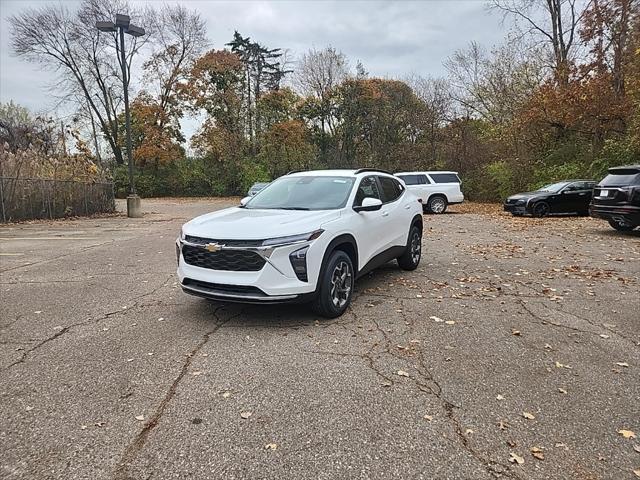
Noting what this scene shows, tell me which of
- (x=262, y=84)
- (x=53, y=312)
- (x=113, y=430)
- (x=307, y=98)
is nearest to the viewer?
(x=113, y=430)

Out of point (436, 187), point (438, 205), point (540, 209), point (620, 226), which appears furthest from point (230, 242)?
point (438, 205)

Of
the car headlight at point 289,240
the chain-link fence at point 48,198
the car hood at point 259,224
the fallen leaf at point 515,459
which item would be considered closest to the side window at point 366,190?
the car hood at point 259,224

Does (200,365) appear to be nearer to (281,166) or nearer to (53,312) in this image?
(53,312)

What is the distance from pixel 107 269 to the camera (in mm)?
7680

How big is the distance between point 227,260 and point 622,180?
10.1 meters

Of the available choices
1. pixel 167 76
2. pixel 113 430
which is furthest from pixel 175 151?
pixel 113 430

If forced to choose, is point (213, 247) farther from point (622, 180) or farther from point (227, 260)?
point (622, 180)

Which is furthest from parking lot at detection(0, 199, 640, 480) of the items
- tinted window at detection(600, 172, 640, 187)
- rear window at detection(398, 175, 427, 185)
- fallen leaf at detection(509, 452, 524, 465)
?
rear window at detection(398, 175, 427, 185)

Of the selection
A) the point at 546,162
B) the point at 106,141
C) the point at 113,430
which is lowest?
the point at 113,430

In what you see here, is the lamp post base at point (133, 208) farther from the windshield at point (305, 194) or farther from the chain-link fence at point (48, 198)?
the windshield at point (305, 194)

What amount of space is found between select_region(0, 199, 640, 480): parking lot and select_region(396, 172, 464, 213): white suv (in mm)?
13151

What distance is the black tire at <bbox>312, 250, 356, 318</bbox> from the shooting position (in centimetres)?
458

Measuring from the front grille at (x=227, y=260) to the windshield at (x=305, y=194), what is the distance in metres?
1.22

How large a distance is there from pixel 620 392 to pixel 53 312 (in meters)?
5.63
